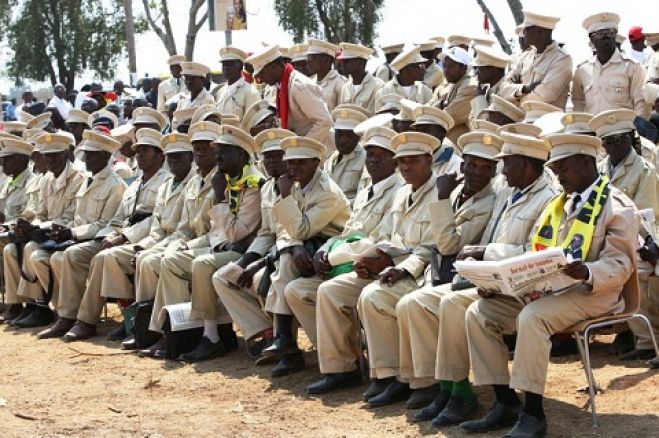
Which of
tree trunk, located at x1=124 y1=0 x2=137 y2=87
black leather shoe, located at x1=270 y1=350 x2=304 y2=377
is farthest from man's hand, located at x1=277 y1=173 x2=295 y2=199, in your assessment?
tree trunk, located at x1=124 y1=0 x2=137 y2=87

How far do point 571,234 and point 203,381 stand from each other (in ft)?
11.3

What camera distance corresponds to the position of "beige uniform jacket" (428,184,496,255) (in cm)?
727

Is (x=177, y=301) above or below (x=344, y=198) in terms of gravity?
below

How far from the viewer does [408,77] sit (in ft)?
37.2

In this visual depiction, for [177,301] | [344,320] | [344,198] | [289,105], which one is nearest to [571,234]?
[344,320]

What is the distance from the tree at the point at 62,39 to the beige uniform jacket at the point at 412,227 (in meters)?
37.5

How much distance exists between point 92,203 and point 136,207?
0.74 metres

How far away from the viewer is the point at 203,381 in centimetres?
874

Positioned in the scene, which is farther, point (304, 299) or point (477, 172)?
point (304, 299)

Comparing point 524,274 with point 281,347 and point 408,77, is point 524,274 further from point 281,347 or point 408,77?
point 408,77

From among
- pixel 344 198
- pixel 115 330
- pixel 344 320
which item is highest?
pixel 344 198

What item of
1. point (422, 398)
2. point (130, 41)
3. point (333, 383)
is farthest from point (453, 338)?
point (130, 41)

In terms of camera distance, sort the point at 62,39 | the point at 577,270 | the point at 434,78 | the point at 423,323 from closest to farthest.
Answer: the point at 577,270
the point at 423,323
the point at 434,78
the point at 62,39

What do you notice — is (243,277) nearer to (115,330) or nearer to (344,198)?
(344,198)
